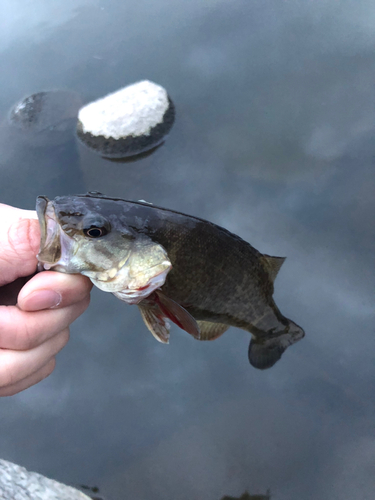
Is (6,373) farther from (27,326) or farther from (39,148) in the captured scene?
(39,148)

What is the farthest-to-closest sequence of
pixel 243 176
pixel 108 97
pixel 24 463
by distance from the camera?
pixel 108 97 → pixel 243 176 → pixel 24 463

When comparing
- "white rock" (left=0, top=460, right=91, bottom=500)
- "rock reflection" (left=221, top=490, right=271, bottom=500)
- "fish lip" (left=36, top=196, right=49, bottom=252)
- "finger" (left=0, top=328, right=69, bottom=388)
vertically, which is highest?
"fish lip" (left=36, top=196, right=49, bottom=252)

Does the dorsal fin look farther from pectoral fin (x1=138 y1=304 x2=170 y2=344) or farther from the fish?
pectoral fin (x1=138 y1=304 x2=170 y2=344)

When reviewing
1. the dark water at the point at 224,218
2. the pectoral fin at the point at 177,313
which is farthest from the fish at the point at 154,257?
the dark water at the point at 224,218

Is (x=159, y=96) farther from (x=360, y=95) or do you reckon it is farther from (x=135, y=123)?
(x=360, y=95)

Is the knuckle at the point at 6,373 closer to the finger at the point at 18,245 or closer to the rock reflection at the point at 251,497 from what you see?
the finger at the point at 18,245

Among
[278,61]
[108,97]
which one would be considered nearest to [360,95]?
[278,61]

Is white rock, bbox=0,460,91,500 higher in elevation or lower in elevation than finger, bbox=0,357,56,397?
lower

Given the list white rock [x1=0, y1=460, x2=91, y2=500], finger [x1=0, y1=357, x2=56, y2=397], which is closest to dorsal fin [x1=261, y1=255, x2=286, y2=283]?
finger [x1=0, y1=357, x2=56, y2=397]
